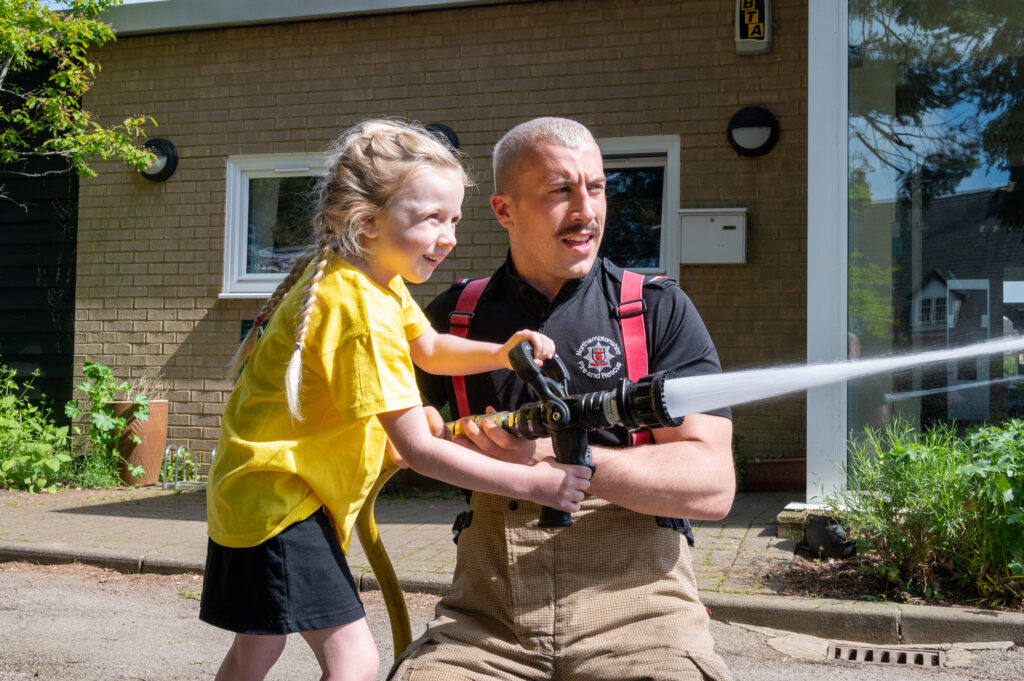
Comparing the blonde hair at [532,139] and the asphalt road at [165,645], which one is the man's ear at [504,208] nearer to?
the blonde hair at [532,139]

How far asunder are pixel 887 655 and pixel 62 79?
8445 mm

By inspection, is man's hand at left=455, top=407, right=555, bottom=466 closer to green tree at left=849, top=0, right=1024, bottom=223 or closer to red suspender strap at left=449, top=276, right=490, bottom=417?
red suspender strap at left=449, top=276, right=490, bottom=417

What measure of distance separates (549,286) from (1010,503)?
3328 millimetres

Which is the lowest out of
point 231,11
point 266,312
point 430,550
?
point 430,550

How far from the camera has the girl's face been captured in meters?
2.21

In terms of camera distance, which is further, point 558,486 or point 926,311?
point 926,311

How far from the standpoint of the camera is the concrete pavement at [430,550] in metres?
4.62

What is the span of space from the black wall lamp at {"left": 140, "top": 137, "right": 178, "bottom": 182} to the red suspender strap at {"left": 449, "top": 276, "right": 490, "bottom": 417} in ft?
28.1

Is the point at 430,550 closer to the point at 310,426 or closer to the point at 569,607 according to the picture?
the point at 310,426

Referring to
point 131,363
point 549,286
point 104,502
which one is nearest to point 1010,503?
point 549,286

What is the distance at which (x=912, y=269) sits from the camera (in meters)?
6.52

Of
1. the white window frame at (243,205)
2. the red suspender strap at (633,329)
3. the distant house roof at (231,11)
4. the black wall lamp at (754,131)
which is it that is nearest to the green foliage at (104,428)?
the white window frame at (243,205)

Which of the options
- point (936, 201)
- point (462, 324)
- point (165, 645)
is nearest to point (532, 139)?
point (462, 324)

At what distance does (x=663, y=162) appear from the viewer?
9.01 m
